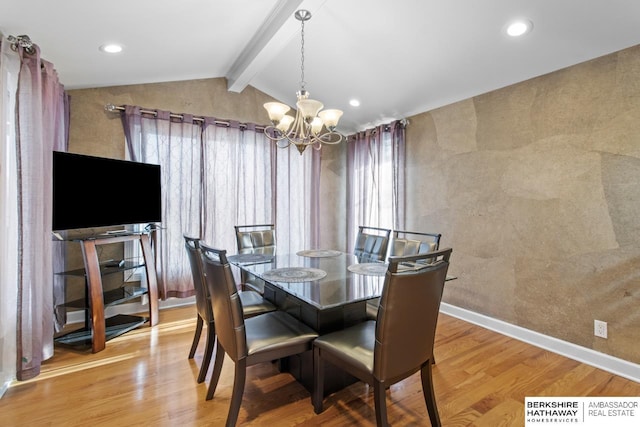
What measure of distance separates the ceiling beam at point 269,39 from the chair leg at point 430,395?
251 centimetres

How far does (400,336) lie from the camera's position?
1480mm

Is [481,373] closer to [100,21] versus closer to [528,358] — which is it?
[528,358]

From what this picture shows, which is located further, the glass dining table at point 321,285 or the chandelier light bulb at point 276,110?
the chandelier light bulb at point 276,110

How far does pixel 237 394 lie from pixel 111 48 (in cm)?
277

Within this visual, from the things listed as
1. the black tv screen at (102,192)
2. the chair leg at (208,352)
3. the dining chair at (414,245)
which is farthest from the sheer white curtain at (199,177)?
the dining chair at (414,245)

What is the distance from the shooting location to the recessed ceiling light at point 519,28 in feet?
7.36

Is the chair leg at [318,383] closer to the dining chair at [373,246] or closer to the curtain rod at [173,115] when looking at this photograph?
the dining chair at [373,246]

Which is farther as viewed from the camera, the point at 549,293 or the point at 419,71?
the point at 419,71

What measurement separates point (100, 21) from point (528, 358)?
162 inches

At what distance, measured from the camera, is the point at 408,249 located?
2.71 metres

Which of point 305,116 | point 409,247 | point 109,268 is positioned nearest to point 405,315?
point 409,247

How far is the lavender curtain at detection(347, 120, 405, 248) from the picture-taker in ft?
13.1

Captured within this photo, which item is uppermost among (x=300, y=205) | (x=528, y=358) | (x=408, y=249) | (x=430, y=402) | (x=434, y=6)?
(x=434, y=6)

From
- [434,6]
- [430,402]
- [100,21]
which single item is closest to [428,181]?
[434,6]
